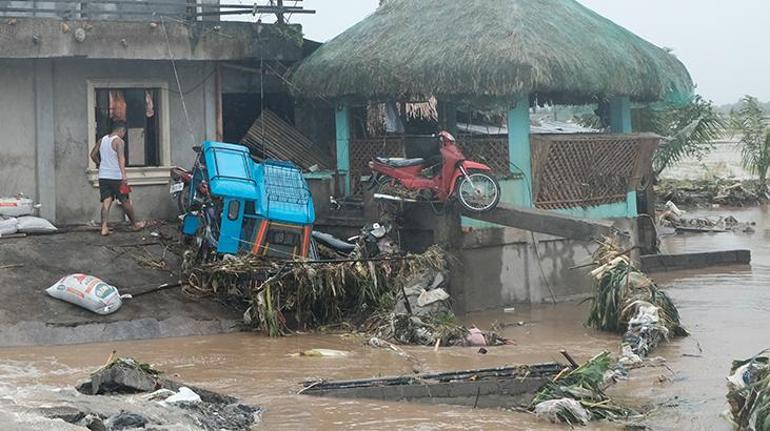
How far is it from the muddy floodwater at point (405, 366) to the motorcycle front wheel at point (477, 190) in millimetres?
1427

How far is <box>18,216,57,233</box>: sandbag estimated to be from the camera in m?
14.7

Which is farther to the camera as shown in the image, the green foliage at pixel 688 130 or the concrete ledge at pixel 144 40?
the green foliage at pixel 688 130

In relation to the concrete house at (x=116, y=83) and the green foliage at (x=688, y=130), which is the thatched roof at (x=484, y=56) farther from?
the green foliage at (x=688, y=130)

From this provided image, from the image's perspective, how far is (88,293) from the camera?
12.6 metres

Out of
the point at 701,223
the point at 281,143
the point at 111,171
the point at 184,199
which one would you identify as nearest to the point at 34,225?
the point at 111,171

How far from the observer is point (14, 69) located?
15.6 m

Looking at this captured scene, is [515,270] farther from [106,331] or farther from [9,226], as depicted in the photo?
[9,226]

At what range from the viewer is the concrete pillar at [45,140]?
15.7m

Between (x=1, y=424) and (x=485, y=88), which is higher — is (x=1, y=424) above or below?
below

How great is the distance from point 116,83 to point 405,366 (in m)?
7.17

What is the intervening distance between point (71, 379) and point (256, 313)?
9.99 ft

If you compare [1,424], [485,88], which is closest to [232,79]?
[485,88]

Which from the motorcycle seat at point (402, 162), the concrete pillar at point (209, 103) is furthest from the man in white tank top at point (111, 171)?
the motorcycle seat at point (402, 162)

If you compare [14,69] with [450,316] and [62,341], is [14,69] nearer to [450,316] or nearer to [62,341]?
[62,341]
